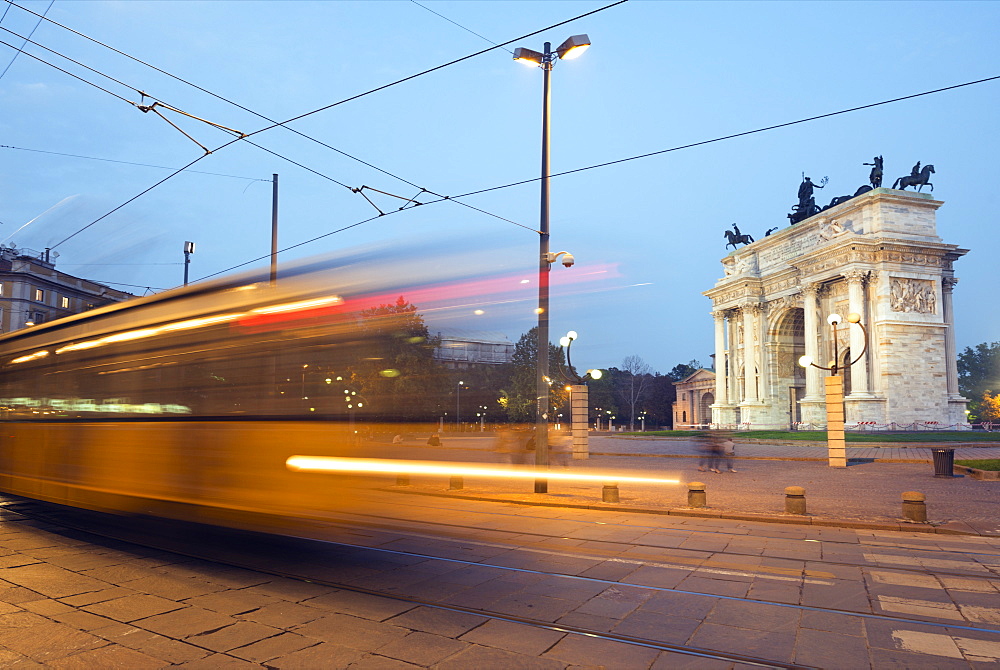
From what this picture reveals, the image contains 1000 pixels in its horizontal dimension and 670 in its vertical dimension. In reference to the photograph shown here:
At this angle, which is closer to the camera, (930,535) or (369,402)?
(369,402)

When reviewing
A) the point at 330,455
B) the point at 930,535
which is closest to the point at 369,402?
the point at 330,455

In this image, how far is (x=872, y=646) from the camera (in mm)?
5164

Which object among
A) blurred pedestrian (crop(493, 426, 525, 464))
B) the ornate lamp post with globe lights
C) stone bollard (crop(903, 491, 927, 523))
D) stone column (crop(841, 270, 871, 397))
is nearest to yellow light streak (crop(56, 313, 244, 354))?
stone bollard (crop(903, 491, 927, 523))

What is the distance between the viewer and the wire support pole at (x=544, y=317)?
15.5 m

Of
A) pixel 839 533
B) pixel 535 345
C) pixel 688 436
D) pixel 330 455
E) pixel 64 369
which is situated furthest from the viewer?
pixel 688 436

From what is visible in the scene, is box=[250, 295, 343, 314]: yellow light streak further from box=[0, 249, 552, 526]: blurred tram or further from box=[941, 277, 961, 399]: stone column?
box=[941, 277, 961, 399]: stone column

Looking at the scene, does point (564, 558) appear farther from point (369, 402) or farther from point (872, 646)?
point (872, 646)

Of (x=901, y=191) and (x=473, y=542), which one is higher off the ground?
(x=901, y=191)

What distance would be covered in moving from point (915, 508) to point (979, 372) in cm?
12056

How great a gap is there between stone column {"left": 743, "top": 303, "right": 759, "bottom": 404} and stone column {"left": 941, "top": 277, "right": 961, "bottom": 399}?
55.4 ft

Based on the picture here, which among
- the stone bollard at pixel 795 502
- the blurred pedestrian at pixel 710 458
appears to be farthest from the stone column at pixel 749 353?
the stone bollard at pixel 795 502

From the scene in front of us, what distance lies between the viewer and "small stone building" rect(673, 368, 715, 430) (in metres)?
98.3

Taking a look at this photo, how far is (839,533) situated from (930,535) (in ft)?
5.14

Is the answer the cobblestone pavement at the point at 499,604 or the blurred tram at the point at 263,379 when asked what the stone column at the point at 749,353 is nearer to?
the cobblestone pavement at the point at 499,604
